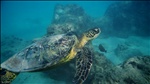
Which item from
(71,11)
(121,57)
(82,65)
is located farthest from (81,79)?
(71,11)

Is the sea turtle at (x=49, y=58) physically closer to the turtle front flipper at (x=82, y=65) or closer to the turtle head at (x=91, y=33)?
the turtle front flipper at (x=82, y=65)

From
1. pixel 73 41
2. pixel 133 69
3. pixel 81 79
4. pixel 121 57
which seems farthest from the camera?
pixel 121 57

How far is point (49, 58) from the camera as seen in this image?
513 centimetres

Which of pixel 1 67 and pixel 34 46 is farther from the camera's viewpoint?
pixel 34 46

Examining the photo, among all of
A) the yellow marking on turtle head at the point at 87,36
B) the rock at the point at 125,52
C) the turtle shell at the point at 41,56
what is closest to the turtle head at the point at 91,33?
the yellow marking on turtle head at the point at 87,36

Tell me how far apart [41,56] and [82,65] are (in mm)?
1496

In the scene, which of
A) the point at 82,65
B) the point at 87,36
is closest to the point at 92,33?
the point at 87,36

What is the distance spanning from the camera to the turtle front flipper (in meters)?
4.48

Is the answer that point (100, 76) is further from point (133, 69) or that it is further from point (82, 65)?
point (133, 69)

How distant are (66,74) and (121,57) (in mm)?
4774

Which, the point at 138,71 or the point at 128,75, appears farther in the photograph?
the point at 138,71

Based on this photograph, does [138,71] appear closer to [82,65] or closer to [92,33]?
[82,65]

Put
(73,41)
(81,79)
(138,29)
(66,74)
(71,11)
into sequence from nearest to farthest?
1. (81,79)
2. (73,41)
3. (66,74)
4. (138,29)
5. (71,11)

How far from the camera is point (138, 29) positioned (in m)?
14.7
